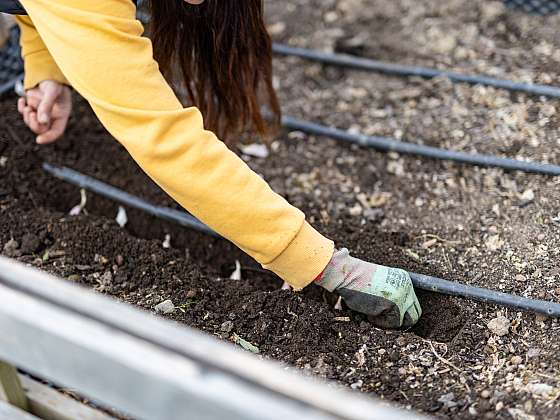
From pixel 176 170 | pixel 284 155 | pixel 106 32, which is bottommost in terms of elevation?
pixel 284 155

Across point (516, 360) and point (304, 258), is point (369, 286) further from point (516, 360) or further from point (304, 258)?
point (516, 360)

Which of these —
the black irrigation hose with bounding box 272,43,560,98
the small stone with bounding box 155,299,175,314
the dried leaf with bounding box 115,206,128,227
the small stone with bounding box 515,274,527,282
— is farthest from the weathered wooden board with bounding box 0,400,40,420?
the black irrigation hose with bounding box 272,43,560,98

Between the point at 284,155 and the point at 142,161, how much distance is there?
43.0 inches

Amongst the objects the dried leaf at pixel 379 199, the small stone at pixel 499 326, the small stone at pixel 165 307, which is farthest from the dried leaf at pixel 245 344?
the dried leaf at pixel 379 199

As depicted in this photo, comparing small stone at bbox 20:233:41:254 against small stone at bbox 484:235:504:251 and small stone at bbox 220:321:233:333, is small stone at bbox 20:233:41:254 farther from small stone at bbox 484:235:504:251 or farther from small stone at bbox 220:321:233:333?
small stone at bbox 484:235:504:251

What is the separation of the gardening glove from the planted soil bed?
0.19 feet

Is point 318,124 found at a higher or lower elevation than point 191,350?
lower

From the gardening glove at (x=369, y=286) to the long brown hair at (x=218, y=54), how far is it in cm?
60

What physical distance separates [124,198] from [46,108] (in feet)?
1.14

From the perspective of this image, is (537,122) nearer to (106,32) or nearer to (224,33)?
(224,33)

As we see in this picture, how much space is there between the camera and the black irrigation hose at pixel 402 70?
2.65 meters

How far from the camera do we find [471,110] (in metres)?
2.66

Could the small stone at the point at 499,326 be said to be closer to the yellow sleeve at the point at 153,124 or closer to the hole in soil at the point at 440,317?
the hole in soil at the point at 440,317

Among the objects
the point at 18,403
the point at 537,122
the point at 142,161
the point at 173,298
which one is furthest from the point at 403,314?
the point at 537,122
